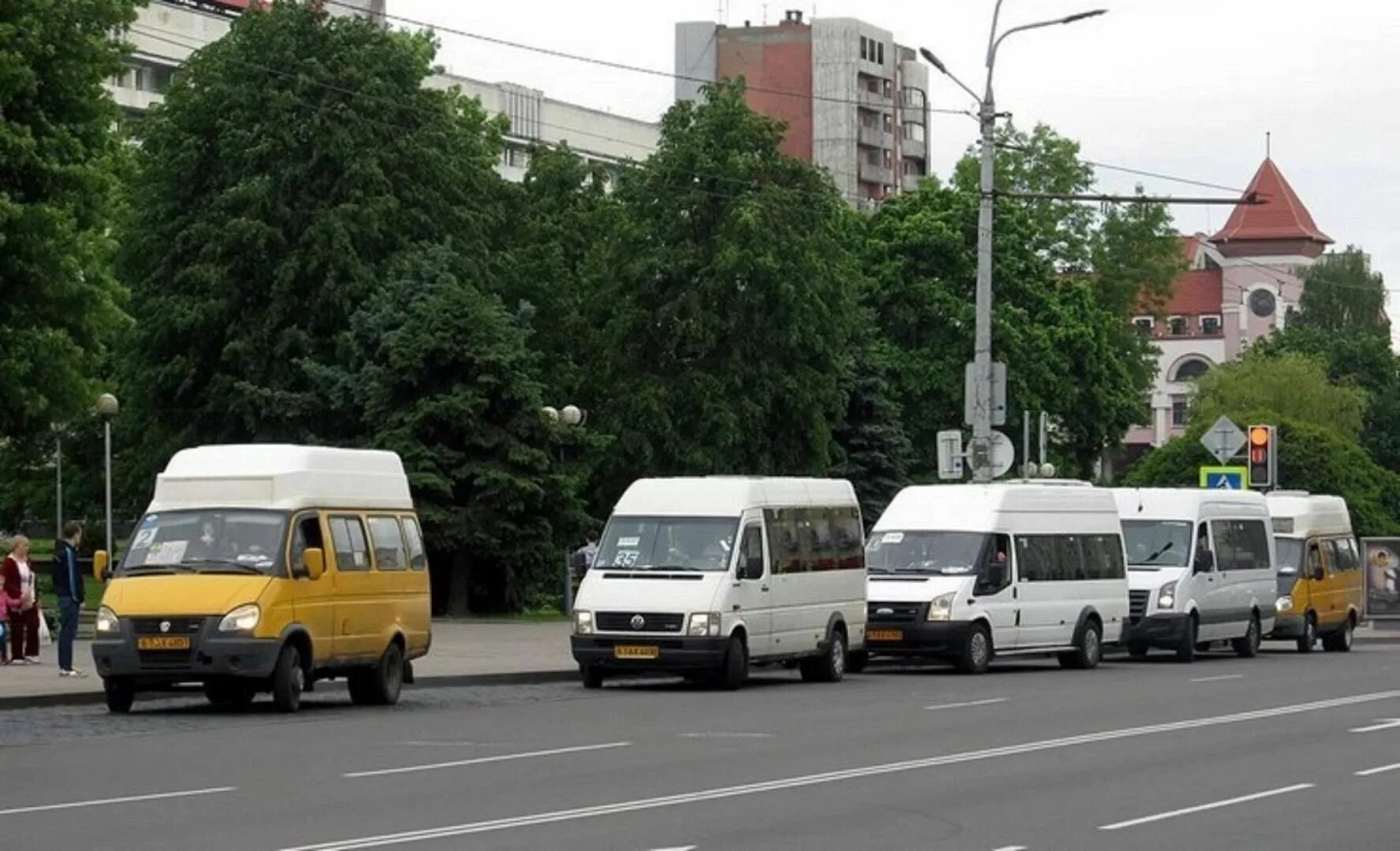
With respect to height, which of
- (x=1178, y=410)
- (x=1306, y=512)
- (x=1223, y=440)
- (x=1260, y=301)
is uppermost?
(x=1260, y=301)

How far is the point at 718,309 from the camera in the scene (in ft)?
220

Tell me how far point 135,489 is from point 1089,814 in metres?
50.0

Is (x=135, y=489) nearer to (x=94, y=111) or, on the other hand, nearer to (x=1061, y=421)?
(x=94, y=111)

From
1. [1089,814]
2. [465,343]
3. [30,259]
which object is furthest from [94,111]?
[1089,814]

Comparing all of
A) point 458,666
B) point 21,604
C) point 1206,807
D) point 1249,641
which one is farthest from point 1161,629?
point 1206,807

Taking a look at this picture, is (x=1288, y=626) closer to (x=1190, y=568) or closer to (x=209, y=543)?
(x=1190, y=568)

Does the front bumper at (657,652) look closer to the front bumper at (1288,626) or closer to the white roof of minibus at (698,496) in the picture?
the white roof of minibus at (698,496)

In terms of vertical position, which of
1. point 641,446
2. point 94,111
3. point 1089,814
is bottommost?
point 1089,814

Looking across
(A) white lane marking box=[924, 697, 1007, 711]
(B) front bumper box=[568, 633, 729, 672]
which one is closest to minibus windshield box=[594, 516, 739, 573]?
(B) front bumper box=[568, 633, 729, 672]

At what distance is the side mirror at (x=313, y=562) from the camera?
2669 cm

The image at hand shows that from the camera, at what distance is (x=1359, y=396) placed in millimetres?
135625

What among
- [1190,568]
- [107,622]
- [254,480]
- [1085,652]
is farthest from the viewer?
[1190,568]

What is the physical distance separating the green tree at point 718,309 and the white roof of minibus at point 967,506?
2639cm

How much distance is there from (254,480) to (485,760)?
740cm
